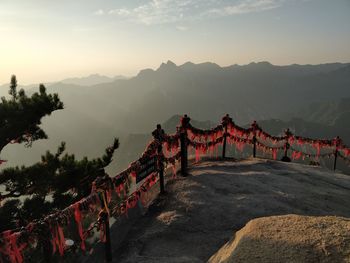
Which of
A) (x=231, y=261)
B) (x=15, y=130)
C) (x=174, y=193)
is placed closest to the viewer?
(x=231, y=261)

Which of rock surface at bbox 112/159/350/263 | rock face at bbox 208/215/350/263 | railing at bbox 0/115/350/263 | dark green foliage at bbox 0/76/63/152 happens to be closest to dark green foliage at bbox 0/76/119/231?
dark green foliage at bbox 0/76/63/152

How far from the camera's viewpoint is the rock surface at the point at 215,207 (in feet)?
27.1

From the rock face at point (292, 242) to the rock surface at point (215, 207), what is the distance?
194 cm

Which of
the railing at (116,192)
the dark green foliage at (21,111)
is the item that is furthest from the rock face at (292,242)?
the dark green foliage at (21,111)

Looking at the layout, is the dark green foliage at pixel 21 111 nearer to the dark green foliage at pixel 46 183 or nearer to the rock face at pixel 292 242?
the dark green foliage at pixel 46 183

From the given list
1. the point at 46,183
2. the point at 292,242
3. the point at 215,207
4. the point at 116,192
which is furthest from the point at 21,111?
the point at 292,242

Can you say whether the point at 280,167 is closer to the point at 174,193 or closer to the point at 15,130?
the point at 174,193

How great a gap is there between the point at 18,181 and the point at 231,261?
478 inches

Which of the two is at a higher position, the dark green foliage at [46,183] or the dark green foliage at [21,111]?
the dark green foliage at [21,111]

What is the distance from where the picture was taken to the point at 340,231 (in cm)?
571

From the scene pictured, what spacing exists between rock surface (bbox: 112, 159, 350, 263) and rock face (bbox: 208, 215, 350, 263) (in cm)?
194

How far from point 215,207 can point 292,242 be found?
4.32 meters

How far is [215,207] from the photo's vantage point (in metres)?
9.75

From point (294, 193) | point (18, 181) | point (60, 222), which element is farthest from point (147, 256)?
point (18, 181)
